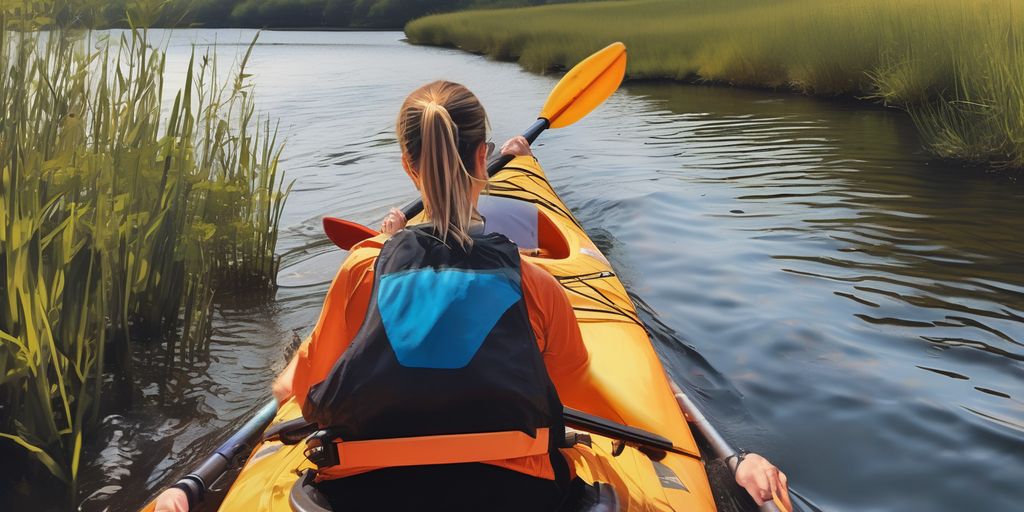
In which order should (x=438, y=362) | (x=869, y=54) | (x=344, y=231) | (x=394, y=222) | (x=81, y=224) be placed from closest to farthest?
(x=438, y=362) < (x=81, y=224) < (x=394, y=222) < (x=344, y=231) < (x=869, y=54)

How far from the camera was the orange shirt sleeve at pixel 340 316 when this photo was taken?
4.88 feet

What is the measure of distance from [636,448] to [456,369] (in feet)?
2.52

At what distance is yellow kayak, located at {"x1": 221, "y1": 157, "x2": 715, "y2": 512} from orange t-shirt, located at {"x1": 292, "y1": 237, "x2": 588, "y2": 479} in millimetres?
181

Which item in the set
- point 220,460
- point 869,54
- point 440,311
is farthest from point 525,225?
point 869,54

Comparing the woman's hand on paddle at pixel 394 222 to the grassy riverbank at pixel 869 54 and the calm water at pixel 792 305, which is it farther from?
the grassy riverbank at pixel 869 54

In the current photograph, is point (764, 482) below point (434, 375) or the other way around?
below

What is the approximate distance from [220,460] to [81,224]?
0.92 meters

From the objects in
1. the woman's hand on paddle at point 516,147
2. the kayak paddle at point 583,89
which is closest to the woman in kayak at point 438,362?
the woman's hand on paddle at point 516,147

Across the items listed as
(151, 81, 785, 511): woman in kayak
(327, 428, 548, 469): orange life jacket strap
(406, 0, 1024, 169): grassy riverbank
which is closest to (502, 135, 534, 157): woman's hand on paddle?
(151, 81, 785, 511): woman in kayak

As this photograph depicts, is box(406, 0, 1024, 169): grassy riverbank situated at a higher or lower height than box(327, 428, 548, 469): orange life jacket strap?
higher

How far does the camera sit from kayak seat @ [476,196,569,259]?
3689 millimetres

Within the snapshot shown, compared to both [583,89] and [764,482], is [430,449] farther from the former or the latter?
[583,89]

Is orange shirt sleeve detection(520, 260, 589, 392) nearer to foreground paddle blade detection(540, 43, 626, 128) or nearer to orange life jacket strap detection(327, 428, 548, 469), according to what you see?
orange life jacket strap detection(327, 428, 548, 469)

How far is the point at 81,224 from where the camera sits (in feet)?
8.16
